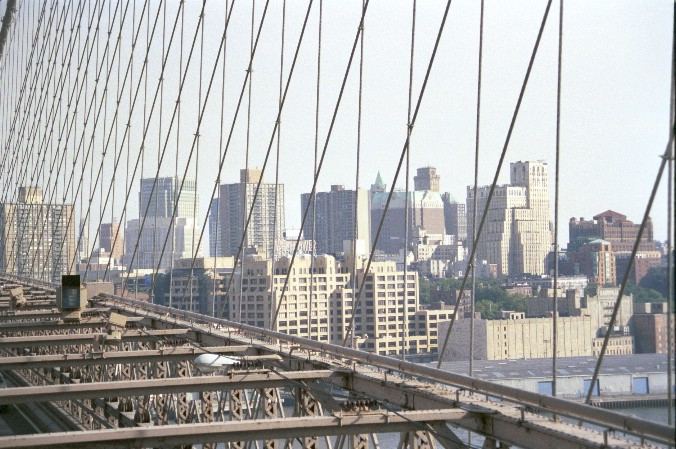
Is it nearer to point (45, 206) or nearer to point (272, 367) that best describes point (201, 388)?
point (272, 367)

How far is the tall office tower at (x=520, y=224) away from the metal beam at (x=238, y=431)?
447 cm

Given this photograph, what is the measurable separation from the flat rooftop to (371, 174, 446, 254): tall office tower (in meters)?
5.03

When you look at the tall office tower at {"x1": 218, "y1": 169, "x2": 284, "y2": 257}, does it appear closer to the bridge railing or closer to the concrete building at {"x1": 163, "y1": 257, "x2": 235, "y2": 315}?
the concrete building at {"x1": 163, "y1": 257, "x2": 235, "y2": 315}

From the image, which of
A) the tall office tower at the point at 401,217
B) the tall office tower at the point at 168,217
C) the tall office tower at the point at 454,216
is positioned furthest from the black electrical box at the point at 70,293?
the tall office tower at the point at 168,217

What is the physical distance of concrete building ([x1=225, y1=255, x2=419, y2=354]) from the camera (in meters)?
17.2

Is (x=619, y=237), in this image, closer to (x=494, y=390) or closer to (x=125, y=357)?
(x=494, y=390)

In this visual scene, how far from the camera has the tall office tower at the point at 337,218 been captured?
22172mm

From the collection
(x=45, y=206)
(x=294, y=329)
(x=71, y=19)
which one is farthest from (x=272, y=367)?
(x=45, y=206)

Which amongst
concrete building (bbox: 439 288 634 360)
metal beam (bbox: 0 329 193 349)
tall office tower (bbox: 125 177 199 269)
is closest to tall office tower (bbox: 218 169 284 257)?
tall office tower (bbox: 125 177 199 269)

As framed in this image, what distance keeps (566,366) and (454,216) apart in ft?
36.2

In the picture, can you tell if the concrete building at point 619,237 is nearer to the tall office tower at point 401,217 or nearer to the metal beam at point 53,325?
the tall office tower at point 401,217

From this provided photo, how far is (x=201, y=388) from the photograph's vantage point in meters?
9.92

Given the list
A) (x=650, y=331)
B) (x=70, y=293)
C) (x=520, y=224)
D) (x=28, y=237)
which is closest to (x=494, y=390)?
(x=650, y=331)

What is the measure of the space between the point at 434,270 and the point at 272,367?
600 centimetres
